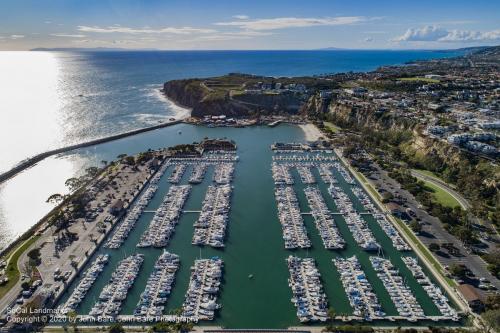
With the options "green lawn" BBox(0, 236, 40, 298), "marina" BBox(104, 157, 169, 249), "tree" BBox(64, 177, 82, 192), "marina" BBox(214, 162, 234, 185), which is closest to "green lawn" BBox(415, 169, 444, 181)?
"marina" BBox(214, 162, 234, 185)

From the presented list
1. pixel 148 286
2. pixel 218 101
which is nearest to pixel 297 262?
pixel 148 286

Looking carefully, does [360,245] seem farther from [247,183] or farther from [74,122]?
[74,122]

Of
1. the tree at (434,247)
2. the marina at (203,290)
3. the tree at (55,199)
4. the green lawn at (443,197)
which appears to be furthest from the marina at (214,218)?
the green lawn at (443,197)

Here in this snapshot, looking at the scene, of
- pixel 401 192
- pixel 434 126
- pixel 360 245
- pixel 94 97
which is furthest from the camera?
pixel 94 97

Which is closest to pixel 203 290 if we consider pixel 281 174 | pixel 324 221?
pixel 324 221

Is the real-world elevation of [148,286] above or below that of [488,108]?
below

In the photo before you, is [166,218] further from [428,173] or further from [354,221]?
[428,173]
